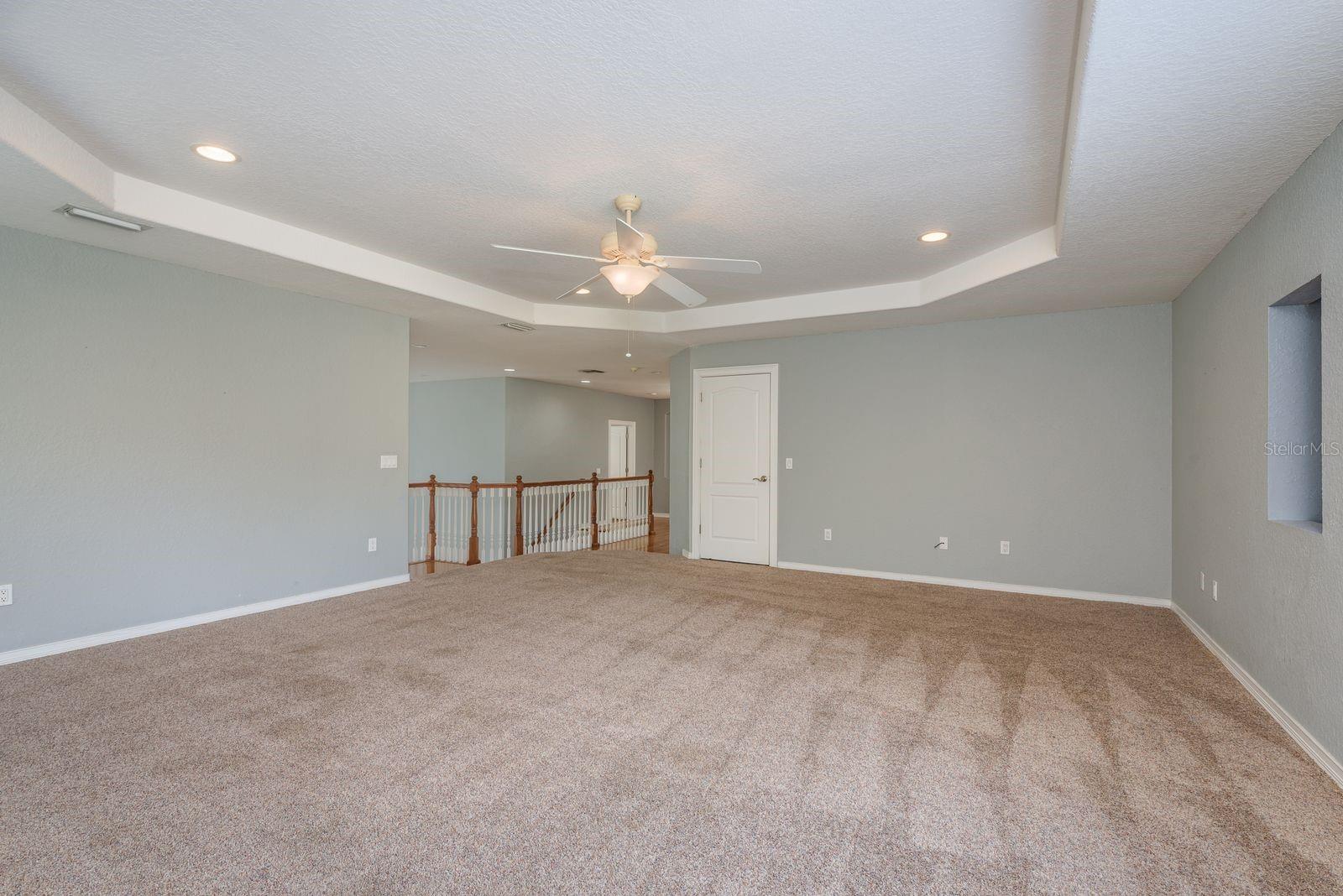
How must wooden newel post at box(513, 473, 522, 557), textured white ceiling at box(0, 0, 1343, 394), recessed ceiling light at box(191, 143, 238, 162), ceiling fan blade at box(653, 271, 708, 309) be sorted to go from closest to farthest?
1. textured white ceiling at box(0, 0, 1343, 394)
2. recessed ceiling light at box(191, 143, 238, 162)
3. ceiling fan blade at box(653, 271, 708, 309)
4. wooden newel post at box(513, 473, 522, 557)

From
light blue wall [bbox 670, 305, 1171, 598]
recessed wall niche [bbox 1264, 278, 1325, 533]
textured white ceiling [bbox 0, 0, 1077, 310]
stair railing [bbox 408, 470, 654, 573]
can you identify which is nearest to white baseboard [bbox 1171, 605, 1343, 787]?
recessed wall niche [bbox 1264, 278, 1325, 533]

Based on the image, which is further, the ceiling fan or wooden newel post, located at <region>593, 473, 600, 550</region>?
wooden newel post, located at <region>593, 473, 600, 550</region>

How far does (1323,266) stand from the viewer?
249cm

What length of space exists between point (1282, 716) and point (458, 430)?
10853mm

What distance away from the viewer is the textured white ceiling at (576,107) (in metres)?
2.12

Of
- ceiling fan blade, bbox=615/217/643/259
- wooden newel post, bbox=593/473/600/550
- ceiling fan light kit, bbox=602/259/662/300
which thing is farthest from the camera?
wooden newel post, bbox=593/473/600/550

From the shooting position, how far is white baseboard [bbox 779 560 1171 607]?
5062mm

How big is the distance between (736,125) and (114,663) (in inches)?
175

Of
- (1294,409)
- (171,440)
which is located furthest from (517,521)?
(1294,409)

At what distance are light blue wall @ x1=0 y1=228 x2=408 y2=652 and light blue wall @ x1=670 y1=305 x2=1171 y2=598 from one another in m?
4.11

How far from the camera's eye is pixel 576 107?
262 centimetres

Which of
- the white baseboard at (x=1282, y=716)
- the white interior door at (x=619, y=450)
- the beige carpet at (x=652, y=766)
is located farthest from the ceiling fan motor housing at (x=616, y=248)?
the white interior door at (x=619, y=450)

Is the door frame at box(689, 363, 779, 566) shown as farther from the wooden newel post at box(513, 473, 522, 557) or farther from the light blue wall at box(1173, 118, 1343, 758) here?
the light blue wall at box(1173, 118, 1343, 758)

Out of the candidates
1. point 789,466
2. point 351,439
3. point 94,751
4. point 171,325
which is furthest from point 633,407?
point 94,751
